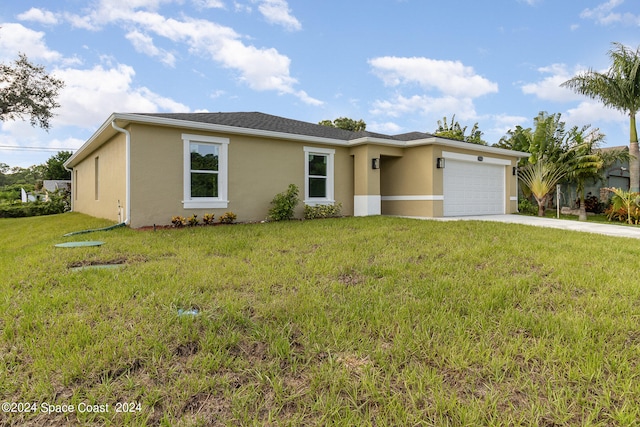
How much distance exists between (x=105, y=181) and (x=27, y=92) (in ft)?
33.1

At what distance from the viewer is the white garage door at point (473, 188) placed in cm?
1248

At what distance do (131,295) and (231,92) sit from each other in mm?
14050

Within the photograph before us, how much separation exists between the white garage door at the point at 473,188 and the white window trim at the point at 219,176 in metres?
7.95

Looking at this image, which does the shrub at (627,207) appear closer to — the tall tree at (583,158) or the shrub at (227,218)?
the tall tree at (583,158)

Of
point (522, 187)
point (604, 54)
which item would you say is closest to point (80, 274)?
point (522, 187)

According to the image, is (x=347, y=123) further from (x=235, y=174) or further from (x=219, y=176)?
(x=219, y=176)

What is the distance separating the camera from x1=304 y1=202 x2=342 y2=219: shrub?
11.1 m

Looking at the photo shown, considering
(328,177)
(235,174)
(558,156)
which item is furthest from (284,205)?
(558,156)

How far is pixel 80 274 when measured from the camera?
407 centimetres

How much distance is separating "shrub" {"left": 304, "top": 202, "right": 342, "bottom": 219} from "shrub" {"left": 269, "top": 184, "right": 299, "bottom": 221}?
595mm

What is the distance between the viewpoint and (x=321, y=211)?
1128cm

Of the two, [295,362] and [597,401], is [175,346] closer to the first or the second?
[295,362]

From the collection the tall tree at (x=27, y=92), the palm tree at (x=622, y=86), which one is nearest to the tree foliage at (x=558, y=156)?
the palm tree at (x=622, y=86)

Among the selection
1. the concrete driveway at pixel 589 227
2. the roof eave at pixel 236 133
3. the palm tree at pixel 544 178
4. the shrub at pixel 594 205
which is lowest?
the concrete driveway at pixel 589 227
